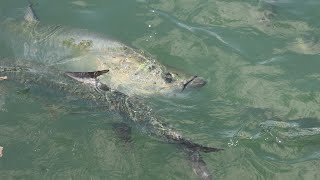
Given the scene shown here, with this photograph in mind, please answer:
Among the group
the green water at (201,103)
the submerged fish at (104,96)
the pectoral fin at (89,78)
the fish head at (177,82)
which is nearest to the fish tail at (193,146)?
the submerged fish at (104,96)

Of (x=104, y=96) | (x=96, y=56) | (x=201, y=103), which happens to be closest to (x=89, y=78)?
(x=104, y=96)

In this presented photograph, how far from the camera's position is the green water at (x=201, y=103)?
189 inches

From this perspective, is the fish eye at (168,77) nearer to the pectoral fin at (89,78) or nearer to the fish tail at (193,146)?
the pectoral fin at (89,78)

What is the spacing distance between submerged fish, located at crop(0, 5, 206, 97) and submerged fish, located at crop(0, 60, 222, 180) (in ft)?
0.81

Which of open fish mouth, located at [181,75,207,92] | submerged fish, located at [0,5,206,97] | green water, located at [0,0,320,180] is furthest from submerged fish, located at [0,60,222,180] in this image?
open fish mouth, located at [181,75,207,92]

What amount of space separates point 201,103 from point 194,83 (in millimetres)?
256

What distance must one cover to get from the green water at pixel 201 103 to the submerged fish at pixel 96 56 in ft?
0.67

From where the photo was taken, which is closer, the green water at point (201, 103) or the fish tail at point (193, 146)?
the fish tail at point (193, 146)

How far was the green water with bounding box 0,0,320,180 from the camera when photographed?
4.80 metres

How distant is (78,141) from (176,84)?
4.37ft

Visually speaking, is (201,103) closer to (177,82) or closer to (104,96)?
(177,82)

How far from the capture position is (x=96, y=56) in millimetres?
5781

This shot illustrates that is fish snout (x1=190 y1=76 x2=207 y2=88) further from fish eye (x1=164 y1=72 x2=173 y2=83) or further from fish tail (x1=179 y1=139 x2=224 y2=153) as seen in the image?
fish tail (x1=179 y1=139 x2=224 y2=153)

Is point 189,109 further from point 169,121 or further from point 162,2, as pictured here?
point 162,2
